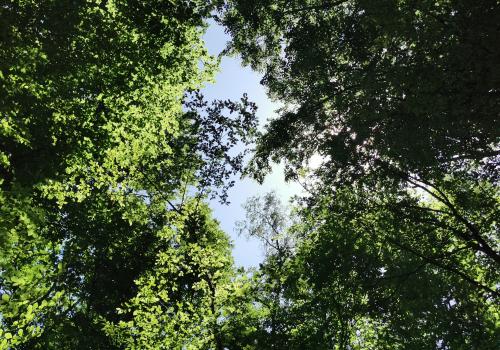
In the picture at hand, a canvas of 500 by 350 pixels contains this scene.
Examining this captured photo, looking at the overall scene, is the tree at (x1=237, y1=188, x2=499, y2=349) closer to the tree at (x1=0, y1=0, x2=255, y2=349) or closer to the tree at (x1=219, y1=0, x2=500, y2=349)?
the tree at (x1=219, y1=0, x2=500, y2=349)

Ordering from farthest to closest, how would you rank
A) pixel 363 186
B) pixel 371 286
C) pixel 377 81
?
pixel 363 186, pixel 371 286, pixel 377 81

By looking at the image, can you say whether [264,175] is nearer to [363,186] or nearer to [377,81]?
[363,186]

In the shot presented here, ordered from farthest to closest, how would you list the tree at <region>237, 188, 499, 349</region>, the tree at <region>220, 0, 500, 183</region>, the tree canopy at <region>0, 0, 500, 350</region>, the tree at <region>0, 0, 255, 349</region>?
the tree at <region>237, 188, 499, 349</region>
the tree canopy at <region>0, 0, 500, 350</region>
the tree at <region>0, 0, 255, 349</region>
the tree at <region>220, 0, 500, 183</region>

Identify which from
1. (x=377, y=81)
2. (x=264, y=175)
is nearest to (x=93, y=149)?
(x=264, y=175)

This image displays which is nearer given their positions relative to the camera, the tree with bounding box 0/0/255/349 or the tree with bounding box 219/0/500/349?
the tree with bounding box 0/0/255/349

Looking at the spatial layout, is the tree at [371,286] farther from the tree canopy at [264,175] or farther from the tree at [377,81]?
the tree at [377,81]

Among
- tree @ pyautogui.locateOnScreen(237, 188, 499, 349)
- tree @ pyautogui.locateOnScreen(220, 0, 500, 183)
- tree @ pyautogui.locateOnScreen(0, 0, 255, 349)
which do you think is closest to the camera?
tree @ pyautogui.locateOnScreen(220, 0, 500, 183)

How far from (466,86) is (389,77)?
70.1 inches

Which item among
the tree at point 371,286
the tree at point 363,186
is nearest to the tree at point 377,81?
the tree at point 363,186

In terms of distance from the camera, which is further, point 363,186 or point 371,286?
point 363,186

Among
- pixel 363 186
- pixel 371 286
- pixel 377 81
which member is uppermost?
pixel 363 186

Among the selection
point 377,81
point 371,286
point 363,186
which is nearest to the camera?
point 377,81

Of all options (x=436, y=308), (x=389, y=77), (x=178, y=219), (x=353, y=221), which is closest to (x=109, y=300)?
(x=178, y=219)

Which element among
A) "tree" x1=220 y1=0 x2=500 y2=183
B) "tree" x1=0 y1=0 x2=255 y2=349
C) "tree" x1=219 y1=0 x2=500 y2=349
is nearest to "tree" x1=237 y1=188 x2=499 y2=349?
"tree" x1=219 y1=0 x2=500 y2=349
